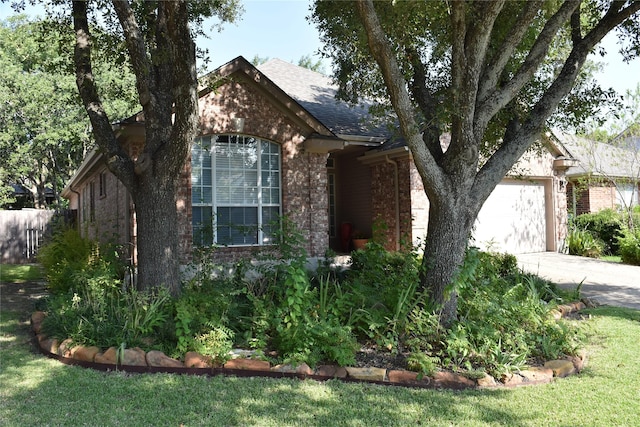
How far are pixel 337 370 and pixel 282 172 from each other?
20.5 feet

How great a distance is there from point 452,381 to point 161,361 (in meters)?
3.15

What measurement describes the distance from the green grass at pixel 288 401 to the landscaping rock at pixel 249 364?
8.7 inches

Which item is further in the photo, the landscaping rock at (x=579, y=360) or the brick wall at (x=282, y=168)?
the brick wall at (x=282, y=168)

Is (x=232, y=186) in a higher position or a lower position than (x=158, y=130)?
lower

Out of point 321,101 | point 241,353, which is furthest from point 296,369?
point 321,101

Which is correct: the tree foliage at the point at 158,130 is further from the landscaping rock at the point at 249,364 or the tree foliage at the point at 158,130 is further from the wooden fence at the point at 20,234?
the wooden fence at the point at 20,234

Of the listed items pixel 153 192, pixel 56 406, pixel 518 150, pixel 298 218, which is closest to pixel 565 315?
pixel 518 150

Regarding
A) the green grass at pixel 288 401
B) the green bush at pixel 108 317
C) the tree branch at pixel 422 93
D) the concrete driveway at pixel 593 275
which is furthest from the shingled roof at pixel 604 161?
the green bush at pixel 108 317

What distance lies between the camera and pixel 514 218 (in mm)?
15477

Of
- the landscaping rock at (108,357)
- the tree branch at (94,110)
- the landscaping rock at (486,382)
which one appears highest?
the tree branch at (94,110)

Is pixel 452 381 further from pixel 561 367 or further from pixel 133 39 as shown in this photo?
pixel 133 39

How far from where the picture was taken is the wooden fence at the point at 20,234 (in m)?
20.0

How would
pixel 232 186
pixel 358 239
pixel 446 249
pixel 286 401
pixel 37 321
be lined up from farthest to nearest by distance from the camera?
1. pixel 358 239
2. pixel 232 186
3. pixel 37 321
4. pixel 446 249
5. pixel 286 401

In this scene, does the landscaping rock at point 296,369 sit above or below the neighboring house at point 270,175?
below
